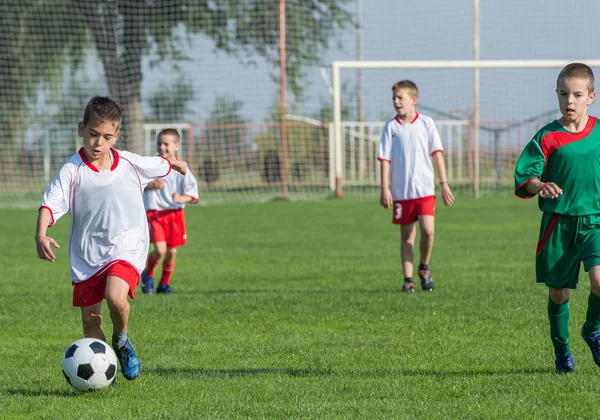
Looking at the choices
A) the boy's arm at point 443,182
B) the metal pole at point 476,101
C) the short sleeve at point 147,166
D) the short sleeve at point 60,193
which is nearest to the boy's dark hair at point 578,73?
the short sleeve at point 147,166

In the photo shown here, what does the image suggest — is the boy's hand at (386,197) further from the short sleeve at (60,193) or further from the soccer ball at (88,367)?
the soccer ball at (88,367)

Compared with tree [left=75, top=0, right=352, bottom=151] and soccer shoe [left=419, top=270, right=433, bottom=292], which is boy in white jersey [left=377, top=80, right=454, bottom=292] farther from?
tree [left=75, top=0, right=352, bottom=151]

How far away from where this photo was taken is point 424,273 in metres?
9.08

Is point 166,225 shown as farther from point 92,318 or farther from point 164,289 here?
point 92,318

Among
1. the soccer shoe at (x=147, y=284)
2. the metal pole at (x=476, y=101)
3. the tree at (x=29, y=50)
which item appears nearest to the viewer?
the soccer shoe at (x=147, y=284)

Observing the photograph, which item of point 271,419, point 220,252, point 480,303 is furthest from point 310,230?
point 271,419

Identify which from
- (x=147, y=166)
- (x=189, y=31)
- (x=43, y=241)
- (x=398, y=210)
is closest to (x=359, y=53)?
(x=189, y=31)

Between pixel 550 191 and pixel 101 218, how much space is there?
2.40 meters

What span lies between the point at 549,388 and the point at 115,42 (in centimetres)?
2446

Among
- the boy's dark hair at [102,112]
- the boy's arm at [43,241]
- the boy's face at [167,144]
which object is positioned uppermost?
the boy's dark hair at [102,112]

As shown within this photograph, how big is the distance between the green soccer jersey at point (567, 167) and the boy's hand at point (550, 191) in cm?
20

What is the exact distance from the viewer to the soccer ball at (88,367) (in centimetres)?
491

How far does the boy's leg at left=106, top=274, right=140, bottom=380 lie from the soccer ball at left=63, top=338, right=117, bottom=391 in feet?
0.66

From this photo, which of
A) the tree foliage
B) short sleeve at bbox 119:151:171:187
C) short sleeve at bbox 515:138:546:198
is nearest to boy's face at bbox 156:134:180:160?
short sleeve at bbox 119:151:171:187
